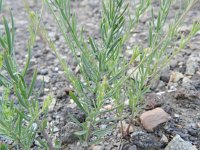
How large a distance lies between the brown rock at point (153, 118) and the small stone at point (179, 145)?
0.36ft

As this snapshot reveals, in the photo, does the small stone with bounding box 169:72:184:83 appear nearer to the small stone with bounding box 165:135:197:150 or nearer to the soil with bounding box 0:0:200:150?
the soil with bounding box 0:0:200:150

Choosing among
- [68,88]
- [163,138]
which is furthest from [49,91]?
[163,138]

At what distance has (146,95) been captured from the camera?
1755 millimetres

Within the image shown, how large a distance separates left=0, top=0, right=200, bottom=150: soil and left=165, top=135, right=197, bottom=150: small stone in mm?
32

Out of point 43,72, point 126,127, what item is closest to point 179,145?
point 126,127

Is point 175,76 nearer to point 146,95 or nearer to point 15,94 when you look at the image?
point 146,95

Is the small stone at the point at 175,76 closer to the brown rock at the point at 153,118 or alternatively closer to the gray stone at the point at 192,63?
the gray stone at the point at 192,63

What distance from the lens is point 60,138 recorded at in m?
1.54

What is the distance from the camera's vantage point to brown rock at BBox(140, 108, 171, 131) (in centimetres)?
154

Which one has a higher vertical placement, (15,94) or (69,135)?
(15,94)

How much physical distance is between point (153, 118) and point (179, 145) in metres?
0.17

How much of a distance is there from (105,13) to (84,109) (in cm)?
34

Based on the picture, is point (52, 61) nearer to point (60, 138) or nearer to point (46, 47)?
point (46, 47)

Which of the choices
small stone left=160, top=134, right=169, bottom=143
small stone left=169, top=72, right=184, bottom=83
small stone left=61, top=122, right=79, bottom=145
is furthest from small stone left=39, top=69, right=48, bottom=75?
small stone left=160, top=134, right=169, bottom=143
